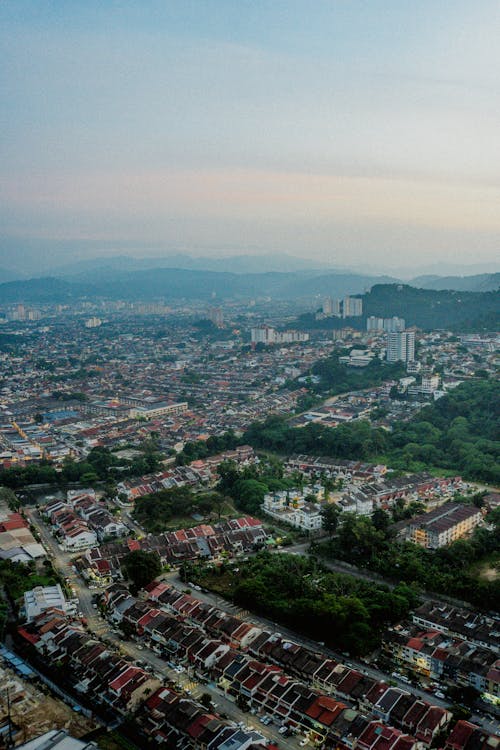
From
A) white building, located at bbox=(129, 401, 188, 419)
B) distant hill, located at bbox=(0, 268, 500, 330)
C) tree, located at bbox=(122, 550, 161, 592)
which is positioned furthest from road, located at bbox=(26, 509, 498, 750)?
distant hill, located at bbox=(0, 268, 500, 330)

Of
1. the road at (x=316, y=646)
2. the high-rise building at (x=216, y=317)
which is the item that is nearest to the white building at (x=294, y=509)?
the road at (x=316, y=646)

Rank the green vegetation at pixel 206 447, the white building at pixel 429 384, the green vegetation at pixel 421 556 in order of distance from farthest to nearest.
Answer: the white building at pixel 429 384, the green vegetation at pixel 206 447, the green vegetation at pixel 421 556

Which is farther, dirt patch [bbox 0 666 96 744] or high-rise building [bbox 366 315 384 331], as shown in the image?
high-rise building [bbox 366 315 384 331]

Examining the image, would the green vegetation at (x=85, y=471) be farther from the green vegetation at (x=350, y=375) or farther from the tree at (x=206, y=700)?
the green vegetation at (x=350, y=375)

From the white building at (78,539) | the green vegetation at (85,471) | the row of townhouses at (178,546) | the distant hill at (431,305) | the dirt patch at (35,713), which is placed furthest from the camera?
the distant hill at (431,305)

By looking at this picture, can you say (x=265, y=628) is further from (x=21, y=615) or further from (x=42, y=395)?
(x=42, y=395)

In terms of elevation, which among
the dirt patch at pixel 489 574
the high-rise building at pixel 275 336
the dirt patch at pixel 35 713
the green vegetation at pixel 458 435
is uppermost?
the high-rise building at pixel 275 336

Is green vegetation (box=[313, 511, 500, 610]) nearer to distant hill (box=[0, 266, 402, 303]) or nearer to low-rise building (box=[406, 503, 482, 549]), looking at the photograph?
low-rise building (box=[406, 503, 482, 549])
